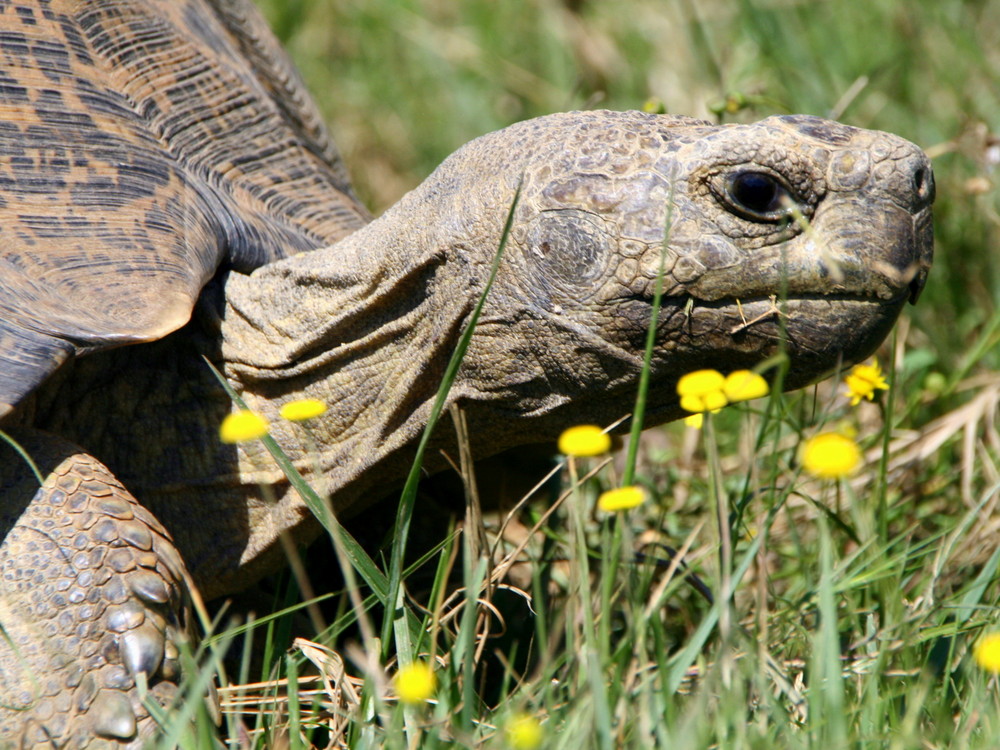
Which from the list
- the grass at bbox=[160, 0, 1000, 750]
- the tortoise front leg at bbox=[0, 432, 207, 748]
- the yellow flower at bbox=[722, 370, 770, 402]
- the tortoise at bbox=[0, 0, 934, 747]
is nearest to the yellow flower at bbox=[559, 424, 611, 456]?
the grass at bbox=[160, 0, 1000, 750]

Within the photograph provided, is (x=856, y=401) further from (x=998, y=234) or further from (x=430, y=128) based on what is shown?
(x=430, y=128)

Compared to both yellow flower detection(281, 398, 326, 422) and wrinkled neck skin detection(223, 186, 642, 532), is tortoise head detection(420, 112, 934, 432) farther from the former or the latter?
yellow flower detection(281, 398, 326, 422)

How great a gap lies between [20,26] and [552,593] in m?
1.67

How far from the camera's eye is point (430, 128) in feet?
17.9

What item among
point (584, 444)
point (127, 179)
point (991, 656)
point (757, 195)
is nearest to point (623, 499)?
point (584, 444)

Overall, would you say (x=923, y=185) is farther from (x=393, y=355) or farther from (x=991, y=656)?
(x=393, y=355)

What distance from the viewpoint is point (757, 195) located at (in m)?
1.93

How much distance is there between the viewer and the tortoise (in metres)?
1.84

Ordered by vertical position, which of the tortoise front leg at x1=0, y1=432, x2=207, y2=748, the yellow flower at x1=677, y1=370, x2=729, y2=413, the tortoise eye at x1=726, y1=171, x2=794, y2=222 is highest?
the tortoise eye at x1=726, y1=171, x2=794, y2=222

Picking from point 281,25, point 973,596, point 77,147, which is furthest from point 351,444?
point 281,25

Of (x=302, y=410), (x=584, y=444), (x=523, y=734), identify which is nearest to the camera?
(x=523, y=734)

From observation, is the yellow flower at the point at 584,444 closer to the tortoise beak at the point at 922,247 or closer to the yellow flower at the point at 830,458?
the yellow flower at the point at 830,458

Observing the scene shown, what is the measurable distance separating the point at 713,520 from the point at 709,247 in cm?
49

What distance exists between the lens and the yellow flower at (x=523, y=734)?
1.29 m
